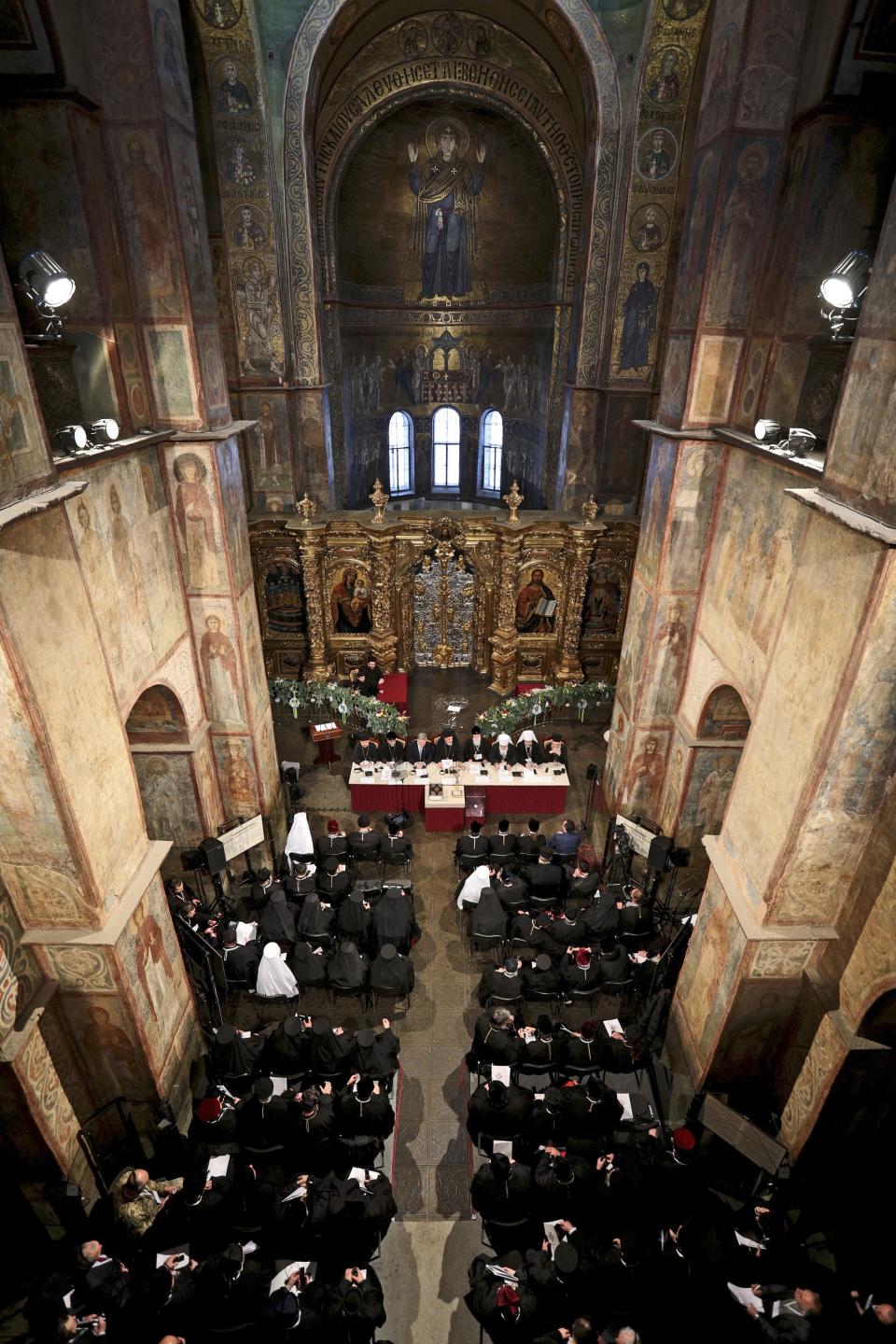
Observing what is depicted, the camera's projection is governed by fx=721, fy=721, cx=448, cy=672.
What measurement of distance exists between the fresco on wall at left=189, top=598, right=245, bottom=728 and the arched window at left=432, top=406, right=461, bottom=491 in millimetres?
16380

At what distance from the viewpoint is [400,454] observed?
2561cm

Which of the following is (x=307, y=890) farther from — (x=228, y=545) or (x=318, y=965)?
(x=228, y=545)

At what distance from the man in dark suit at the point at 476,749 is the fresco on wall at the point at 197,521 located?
5.56 metres

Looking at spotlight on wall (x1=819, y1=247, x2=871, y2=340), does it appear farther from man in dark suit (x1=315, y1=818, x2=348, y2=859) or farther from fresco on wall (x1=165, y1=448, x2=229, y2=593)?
man in dark suit (x1=315, y1=818, x2=348, y2=859)

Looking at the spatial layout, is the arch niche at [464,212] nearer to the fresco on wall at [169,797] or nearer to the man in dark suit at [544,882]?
the fresco on wall at [169,797]

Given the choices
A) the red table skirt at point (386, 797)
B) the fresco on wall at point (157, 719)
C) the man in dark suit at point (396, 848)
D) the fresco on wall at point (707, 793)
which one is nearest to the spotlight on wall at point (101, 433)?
the fresco on wall at point (157, 719)

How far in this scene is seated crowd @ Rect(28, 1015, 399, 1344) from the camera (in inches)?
240

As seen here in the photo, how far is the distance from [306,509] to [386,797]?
7271 mm

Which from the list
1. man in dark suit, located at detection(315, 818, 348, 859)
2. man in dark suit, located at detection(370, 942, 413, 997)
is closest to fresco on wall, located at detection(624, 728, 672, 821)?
man in dark suit, located at detection(315, 818, 348, 859)

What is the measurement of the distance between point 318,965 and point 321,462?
12.6 m

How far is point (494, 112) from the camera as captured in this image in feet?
64.1

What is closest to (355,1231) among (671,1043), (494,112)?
(671,1043)

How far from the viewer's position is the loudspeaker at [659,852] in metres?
11.2

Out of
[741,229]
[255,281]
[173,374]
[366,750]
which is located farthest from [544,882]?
[255,281]
